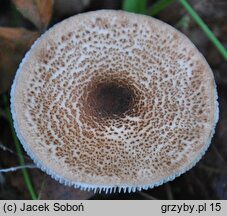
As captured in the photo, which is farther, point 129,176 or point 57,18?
point 57,18

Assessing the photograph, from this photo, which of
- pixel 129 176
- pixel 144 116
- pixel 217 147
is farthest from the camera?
pixel 217 147

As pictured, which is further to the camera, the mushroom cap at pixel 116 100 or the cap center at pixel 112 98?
the cap center at pixel 112 98

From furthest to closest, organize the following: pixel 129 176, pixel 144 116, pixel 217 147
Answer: pixel 217 147 < pixel 144 116 < pixel 129 176

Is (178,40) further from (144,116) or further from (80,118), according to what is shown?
(80,118)

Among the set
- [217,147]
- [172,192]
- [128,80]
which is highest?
[128,80]

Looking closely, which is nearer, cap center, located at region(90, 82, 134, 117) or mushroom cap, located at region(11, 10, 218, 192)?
mushroom cap, located at region(11, 10, 218, 192)

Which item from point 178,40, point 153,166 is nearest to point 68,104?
point 153,166

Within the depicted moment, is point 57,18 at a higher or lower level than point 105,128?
higher
